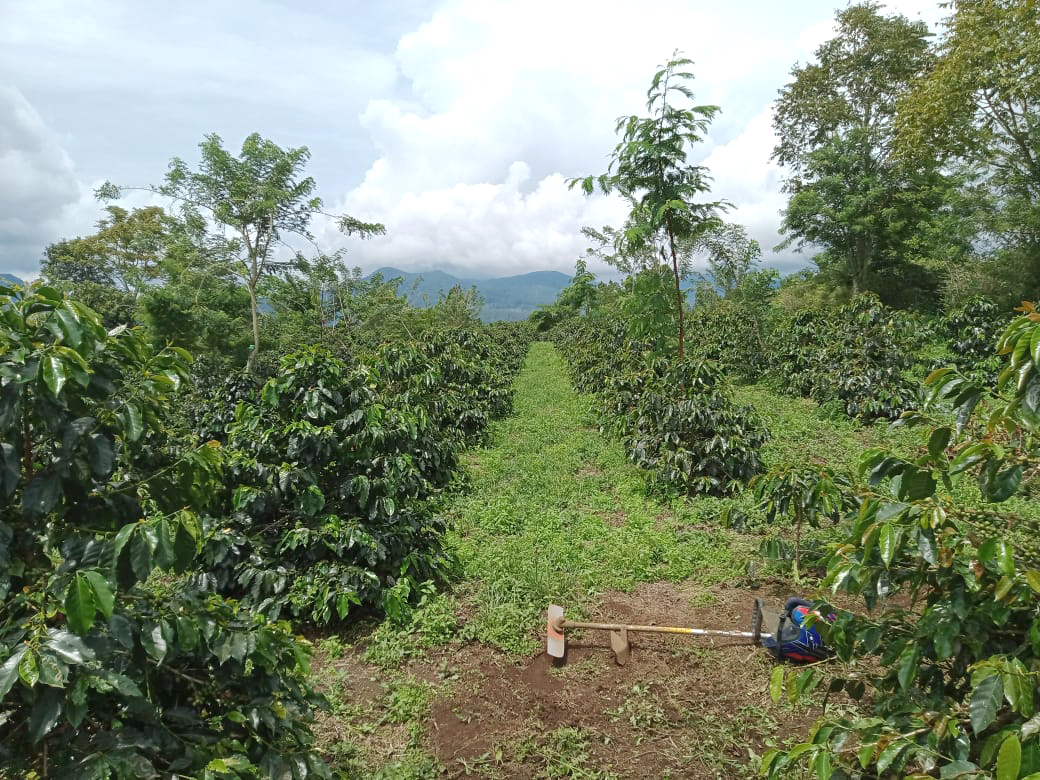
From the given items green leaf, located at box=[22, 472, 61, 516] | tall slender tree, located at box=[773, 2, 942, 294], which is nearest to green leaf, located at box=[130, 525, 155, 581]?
green leaf, located at box=[22, 472, 61, 516]

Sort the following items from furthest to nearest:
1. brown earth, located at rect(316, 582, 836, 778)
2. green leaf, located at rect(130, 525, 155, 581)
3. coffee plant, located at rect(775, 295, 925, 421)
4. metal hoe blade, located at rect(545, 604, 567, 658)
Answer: coffee plant, located at rect(775, 295, 925, 421), metal hoe blade, located at rect(545, 604, 567, 658), brown earth, located at rect(316, 582, 836, 778), green leaf, located at rect(130, 525, 155, 581)

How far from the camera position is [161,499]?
183 cm

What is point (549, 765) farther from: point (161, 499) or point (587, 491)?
point (587, 491)

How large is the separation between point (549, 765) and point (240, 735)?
156cm

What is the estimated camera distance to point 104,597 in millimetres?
1326

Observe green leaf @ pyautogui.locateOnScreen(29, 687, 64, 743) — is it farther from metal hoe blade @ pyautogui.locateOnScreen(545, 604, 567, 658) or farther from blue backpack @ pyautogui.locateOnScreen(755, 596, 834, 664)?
blue backpack @ pyautogui.locateOnScreen(755, 596, 834, 664)

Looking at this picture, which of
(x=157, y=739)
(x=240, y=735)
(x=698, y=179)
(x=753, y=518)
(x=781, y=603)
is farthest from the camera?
(x=698, y=179)

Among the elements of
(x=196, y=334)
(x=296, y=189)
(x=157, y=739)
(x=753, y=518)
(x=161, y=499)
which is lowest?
(x=753, y=518)

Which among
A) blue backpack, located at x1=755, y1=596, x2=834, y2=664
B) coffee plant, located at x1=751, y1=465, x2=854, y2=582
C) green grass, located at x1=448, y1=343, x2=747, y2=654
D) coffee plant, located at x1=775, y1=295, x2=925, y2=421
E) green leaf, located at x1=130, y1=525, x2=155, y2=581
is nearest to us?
green leaf, located at x1=130, y1=525, x2=155, y2=581

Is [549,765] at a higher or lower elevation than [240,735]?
lower

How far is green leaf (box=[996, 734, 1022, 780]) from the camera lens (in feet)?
3.72

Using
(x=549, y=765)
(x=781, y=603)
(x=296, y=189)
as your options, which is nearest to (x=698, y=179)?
(x=781, y=603)

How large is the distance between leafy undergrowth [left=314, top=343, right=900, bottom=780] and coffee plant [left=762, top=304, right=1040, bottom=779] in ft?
4.21

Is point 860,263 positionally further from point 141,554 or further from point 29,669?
point 29,669
